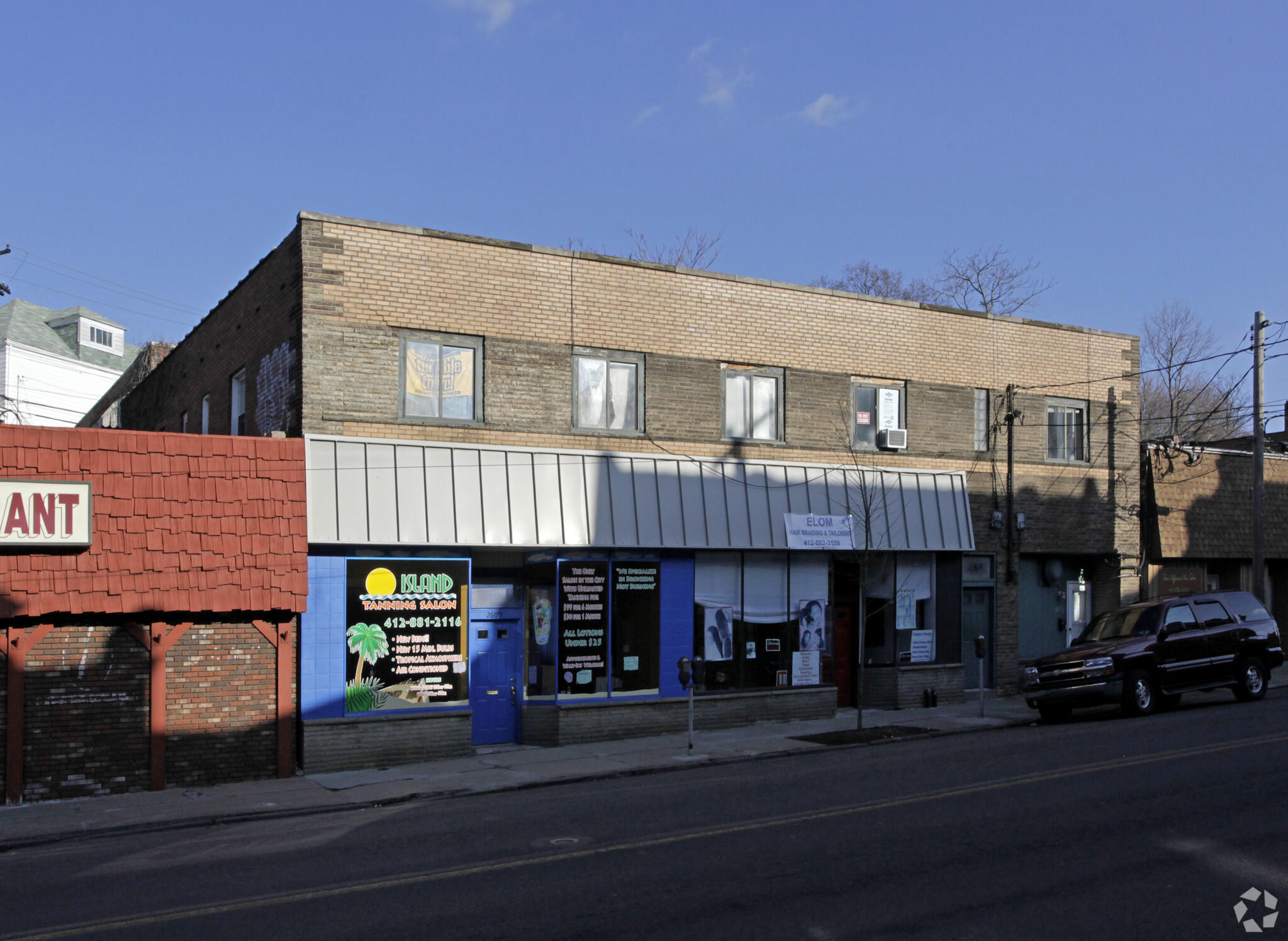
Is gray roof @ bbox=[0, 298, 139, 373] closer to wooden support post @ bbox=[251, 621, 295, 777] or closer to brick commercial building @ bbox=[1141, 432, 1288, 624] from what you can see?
wooden support post @ bbox=[251, 621, 295, 777]

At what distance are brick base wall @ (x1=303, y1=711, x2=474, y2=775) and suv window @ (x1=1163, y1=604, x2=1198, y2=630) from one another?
11.1 metres

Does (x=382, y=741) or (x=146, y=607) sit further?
(x=382, y=741)

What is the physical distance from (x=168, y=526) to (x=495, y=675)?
5251mm

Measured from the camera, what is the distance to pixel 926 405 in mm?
20625

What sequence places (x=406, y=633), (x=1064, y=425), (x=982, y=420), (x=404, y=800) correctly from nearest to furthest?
(x=404, y=800), (x=406, y=633), (x=982, y=420), (x=1064, y=425)

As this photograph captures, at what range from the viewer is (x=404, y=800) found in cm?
1281

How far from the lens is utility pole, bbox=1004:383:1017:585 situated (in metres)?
21.2

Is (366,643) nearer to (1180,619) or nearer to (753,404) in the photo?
(753,404)

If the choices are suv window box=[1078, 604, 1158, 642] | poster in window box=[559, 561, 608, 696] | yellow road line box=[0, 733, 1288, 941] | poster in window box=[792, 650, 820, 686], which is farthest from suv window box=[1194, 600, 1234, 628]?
poster in window box=[559, 561, 608, 696]

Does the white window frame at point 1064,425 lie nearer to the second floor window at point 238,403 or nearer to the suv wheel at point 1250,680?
the suv wheel at point 1250,680

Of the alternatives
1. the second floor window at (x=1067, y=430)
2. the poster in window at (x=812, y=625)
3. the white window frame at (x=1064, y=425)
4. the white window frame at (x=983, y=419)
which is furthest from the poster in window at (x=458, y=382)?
the second floor window at (x=1067, y=430)

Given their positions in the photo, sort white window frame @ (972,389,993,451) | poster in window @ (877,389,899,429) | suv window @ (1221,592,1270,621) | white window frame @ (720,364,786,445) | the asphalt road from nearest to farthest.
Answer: the asphalt road, suv window @ (1221,592,1270,621), white window frame @ (720,364,786,445), poster in window @ (877,389,899,429), white window frame @ (972,389,993,451)

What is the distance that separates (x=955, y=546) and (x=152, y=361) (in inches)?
979

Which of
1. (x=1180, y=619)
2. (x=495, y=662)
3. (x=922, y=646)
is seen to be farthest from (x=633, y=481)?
(x=1180, y=619)
